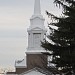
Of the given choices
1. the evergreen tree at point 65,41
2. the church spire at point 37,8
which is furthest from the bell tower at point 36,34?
the evergreen tree at point 65,41

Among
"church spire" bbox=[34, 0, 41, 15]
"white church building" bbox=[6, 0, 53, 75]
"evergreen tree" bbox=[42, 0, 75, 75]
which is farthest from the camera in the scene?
"church spire" bbox=[34, 0, 41, 15]

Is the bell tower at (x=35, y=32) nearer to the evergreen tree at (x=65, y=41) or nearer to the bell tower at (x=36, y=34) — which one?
the bell tower at (x=36, y=34)

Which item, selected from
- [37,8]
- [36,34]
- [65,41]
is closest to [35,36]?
[36,34]

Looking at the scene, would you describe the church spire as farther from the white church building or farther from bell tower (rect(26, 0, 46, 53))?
bell tower (rect(26, 0, 46, 53))

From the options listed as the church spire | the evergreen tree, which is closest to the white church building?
the church spire

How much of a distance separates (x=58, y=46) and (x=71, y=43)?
0.97 metres

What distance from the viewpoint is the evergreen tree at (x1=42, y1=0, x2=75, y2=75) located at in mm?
26875

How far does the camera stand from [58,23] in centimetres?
2789

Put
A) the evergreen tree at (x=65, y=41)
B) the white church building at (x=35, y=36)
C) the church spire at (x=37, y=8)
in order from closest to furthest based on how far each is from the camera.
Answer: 1. the evergreen tree at (x=65, y=41)
2. the white church building at (x=35, y=36)
3. the church spire at (x=37, y=8)

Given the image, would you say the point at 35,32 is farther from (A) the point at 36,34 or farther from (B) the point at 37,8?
(B) the point at 37,8

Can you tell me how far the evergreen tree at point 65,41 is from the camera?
2688cm

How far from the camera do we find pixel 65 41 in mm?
27422

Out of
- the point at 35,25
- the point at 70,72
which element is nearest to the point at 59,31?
the point at 70,72

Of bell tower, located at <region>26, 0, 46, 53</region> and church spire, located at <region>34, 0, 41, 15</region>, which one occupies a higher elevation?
church spire, located at <region>34, 0, 41, 15</region>
